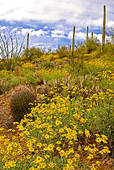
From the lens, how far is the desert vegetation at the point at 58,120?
9.11 feet

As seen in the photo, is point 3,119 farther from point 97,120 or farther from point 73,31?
point 73,31

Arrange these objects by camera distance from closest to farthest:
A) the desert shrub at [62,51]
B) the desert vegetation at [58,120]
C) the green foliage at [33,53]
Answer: the desert vegetation at [58,120], the desert shrub at [62,51], the green foliage at [33,53]

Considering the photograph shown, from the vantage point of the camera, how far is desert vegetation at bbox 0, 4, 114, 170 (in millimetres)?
2775

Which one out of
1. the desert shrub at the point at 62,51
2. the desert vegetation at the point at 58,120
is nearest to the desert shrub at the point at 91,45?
the desert shrub at the point at 62,51

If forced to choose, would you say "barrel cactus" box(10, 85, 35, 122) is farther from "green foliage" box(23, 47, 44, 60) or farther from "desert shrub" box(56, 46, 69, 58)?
"green foliage" box(23, 47, 44, 60)

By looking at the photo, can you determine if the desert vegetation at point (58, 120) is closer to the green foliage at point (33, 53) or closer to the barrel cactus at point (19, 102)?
the barrel cactus at point (19, 102)

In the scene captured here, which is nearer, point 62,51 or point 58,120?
point 58,120

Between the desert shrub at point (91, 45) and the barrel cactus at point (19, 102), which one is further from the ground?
the desert shrub at point (91, 45)

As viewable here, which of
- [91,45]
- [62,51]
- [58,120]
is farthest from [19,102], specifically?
[91,45]

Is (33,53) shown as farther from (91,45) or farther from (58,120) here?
(58,120)

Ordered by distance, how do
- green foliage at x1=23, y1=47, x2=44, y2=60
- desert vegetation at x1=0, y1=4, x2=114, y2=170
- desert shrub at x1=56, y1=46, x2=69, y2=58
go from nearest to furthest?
desert vegetation at x1=0, y1=4, x2=114, y2=170
desert shrub at x1=56, y1=46, x2=69, y2=58
green foliage at x1=23, y1=47, x2=44, y2=60

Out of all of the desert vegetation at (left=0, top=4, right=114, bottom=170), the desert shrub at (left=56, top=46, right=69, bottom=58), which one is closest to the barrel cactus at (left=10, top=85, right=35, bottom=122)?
the desert vegetation at (left=0, top=4, right=114, bottom=170)

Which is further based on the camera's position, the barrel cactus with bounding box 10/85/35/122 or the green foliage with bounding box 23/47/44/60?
the green foliage with bounding box 23/47/44/60

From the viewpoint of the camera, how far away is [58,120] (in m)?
3.73
